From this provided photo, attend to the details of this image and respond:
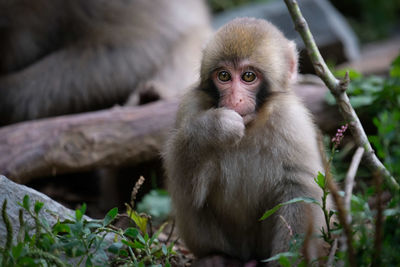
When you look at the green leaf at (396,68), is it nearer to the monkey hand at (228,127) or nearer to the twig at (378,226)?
the monkey hand at (228,127)

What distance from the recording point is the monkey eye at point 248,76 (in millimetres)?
2967

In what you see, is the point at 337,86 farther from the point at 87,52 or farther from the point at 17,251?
the point at 87,52

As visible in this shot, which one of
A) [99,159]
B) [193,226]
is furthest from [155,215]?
[193,226]

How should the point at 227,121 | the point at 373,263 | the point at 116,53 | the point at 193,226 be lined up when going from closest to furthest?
the point at 373,263, the point at 227,121, the point at 193,226, the point at 116,53

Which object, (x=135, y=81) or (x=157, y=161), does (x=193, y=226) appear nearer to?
(x=157, y=161)

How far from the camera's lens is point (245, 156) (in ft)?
9.87

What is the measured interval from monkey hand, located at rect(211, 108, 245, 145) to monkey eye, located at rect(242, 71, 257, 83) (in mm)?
294

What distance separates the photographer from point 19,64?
6180 millimetres

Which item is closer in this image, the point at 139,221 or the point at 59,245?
the point at 59,245

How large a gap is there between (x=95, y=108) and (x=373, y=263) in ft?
14.0

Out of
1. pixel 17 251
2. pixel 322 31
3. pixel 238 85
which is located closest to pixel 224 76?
pixel 238 85

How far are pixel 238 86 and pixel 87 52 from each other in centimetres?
337

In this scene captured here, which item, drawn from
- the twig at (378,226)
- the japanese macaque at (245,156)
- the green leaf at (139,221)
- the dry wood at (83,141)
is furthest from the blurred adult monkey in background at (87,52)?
the twig at (378,226)

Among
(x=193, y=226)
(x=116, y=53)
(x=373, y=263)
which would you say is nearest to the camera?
(x=373, y=263)
